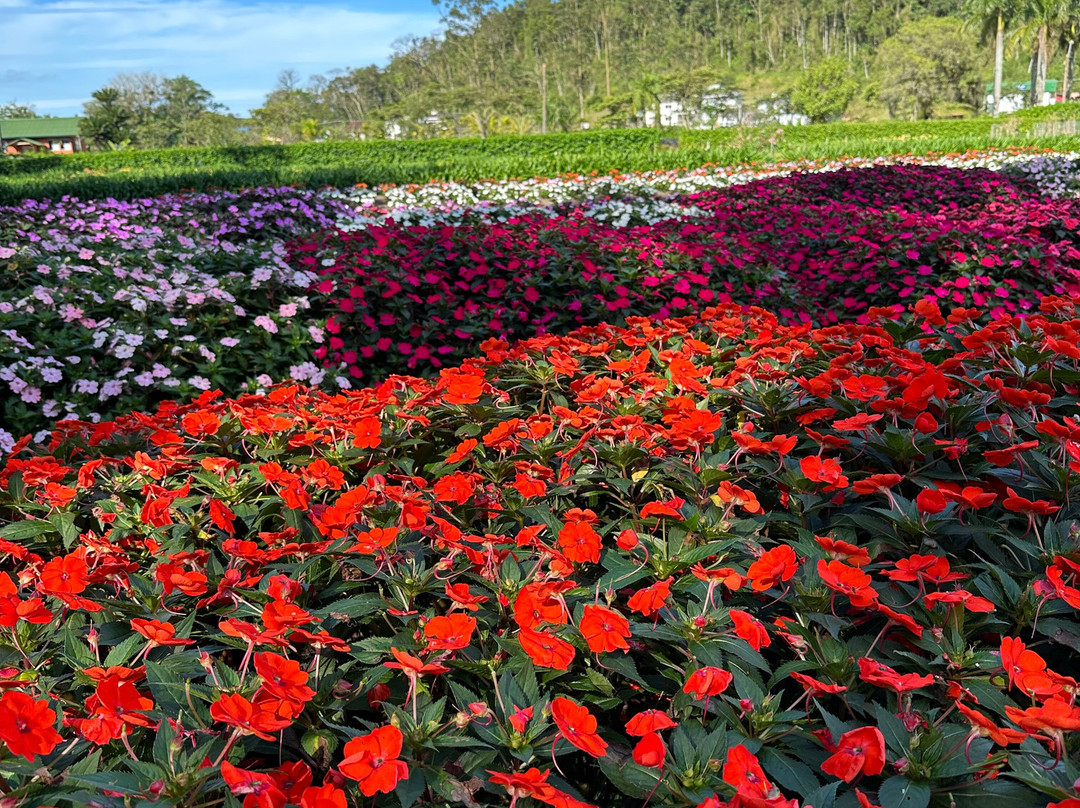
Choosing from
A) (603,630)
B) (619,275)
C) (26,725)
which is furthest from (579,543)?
(619,275)

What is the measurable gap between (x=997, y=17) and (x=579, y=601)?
50227 mm

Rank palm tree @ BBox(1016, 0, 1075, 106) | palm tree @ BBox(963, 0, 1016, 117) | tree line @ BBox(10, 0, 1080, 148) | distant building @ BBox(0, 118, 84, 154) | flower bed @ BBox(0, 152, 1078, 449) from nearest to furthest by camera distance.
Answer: flower bed @ BBox(0, 152, 1078, 449) < palm tree @ BBox(1016, 0, 1075, 106) < palm tree @ BBox(963, 0, 1016, 117) < tree line @ BBox(10, 0, 1080, 148) < distant building @ BBox(0, 118, 84, 154)

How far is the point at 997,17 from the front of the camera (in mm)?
40312

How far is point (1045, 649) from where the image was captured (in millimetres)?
1149

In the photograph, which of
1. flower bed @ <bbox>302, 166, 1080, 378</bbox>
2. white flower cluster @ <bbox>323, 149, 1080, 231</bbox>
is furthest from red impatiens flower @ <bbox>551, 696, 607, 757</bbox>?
white flower cluster @ <bbox>323, 149, 1080, 231</bbox>

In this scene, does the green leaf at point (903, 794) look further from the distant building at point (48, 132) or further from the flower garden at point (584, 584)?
the distant building at point (48, 132)

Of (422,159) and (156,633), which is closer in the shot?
(156,633)

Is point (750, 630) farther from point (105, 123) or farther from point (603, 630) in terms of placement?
point (105, 123)

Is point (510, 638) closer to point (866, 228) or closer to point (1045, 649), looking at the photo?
point (1045, 649)

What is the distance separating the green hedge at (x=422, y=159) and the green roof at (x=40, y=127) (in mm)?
51109

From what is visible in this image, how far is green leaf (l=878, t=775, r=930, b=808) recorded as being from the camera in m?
0.82

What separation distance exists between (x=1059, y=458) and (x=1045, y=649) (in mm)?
366

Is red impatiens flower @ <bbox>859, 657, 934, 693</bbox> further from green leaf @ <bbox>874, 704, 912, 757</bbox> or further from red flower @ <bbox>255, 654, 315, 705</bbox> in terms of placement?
red flower @ <bbox>255, 654, 315, 705</bbox>

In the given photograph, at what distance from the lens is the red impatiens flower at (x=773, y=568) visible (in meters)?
1.04
